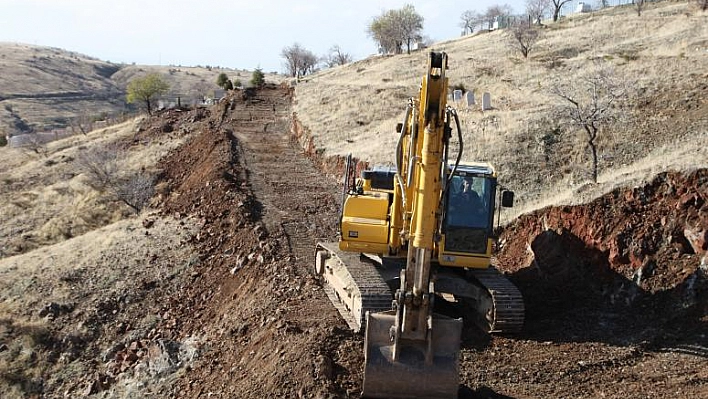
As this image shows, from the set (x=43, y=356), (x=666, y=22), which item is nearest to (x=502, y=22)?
(x=666, y=22)

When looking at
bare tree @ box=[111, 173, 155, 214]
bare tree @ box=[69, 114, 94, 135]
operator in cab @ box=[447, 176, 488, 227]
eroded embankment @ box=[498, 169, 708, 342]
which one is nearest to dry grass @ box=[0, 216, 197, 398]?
bare tree @ box=[111, 173, 155, 214]

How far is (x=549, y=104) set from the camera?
2556 centimetres

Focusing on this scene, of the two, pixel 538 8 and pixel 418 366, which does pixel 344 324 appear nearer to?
pixel 418 366

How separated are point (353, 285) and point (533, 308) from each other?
3.80 m

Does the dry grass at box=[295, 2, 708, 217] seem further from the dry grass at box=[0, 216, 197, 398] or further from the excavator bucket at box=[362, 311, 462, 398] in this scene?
the dry grass at box=[0, 216, 197, 398]

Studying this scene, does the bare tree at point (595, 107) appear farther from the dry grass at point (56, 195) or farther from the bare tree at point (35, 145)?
the bare tree at point (35, 145)

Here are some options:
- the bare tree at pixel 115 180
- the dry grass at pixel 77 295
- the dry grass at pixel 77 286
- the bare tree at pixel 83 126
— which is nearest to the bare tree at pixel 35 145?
the bare tree at pixel 83 126

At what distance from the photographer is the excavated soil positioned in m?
9.98

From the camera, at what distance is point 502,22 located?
8162 centimetres

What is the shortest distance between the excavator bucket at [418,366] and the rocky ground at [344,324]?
66 cm

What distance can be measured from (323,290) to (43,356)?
770 centimetres

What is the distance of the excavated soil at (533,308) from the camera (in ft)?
32.8

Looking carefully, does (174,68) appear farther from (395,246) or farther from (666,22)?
(395,246)

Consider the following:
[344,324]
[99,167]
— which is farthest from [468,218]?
[99,167]
